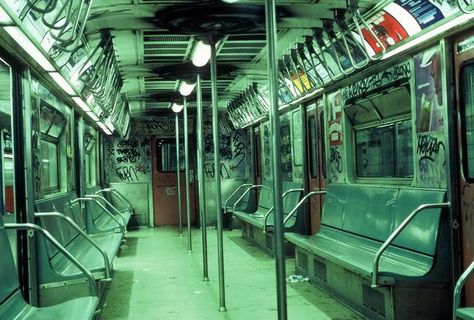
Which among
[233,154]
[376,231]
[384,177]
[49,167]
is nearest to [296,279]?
[376,231]

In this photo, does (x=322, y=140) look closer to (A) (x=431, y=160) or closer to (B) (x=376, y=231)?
(B) (x=376, y=231)

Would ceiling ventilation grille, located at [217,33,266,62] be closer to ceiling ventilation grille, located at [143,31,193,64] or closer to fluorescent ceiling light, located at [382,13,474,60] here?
ceiling ventilation grille, located at [143,31,193,64]

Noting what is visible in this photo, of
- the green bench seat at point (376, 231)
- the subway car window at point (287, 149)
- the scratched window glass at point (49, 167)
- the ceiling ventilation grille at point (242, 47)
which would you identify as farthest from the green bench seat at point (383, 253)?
the scratched window glass at point (49, 167)

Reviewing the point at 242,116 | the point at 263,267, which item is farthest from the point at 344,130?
the point at 242,116

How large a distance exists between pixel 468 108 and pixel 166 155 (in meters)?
9.46

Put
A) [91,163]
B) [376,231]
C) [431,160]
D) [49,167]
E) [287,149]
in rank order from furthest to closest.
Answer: [91,163] → [287,149] → [49,167] → [376,231] → [431,160]

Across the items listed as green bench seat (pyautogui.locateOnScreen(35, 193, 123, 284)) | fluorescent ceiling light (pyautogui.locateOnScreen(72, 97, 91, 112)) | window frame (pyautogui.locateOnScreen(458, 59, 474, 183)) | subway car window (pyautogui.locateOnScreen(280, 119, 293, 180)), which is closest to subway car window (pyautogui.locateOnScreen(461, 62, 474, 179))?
window frame (pyautogui.locateOnScreen(458, 59, 474, 183))

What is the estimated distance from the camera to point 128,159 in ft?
41.1

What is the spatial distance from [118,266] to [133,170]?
5.19 metres

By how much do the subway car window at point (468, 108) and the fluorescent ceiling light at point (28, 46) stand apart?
296cm

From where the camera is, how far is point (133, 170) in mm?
12523

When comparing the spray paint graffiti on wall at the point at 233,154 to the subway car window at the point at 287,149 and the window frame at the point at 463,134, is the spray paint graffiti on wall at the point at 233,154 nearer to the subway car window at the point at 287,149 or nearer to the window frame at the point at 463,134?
the subway car window at the point at 287,149

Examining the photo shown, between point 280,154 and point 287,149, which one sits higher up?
point 287,149

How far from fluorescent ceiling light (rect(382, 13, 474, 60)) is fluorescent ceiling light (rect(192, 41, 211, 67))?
171cm
